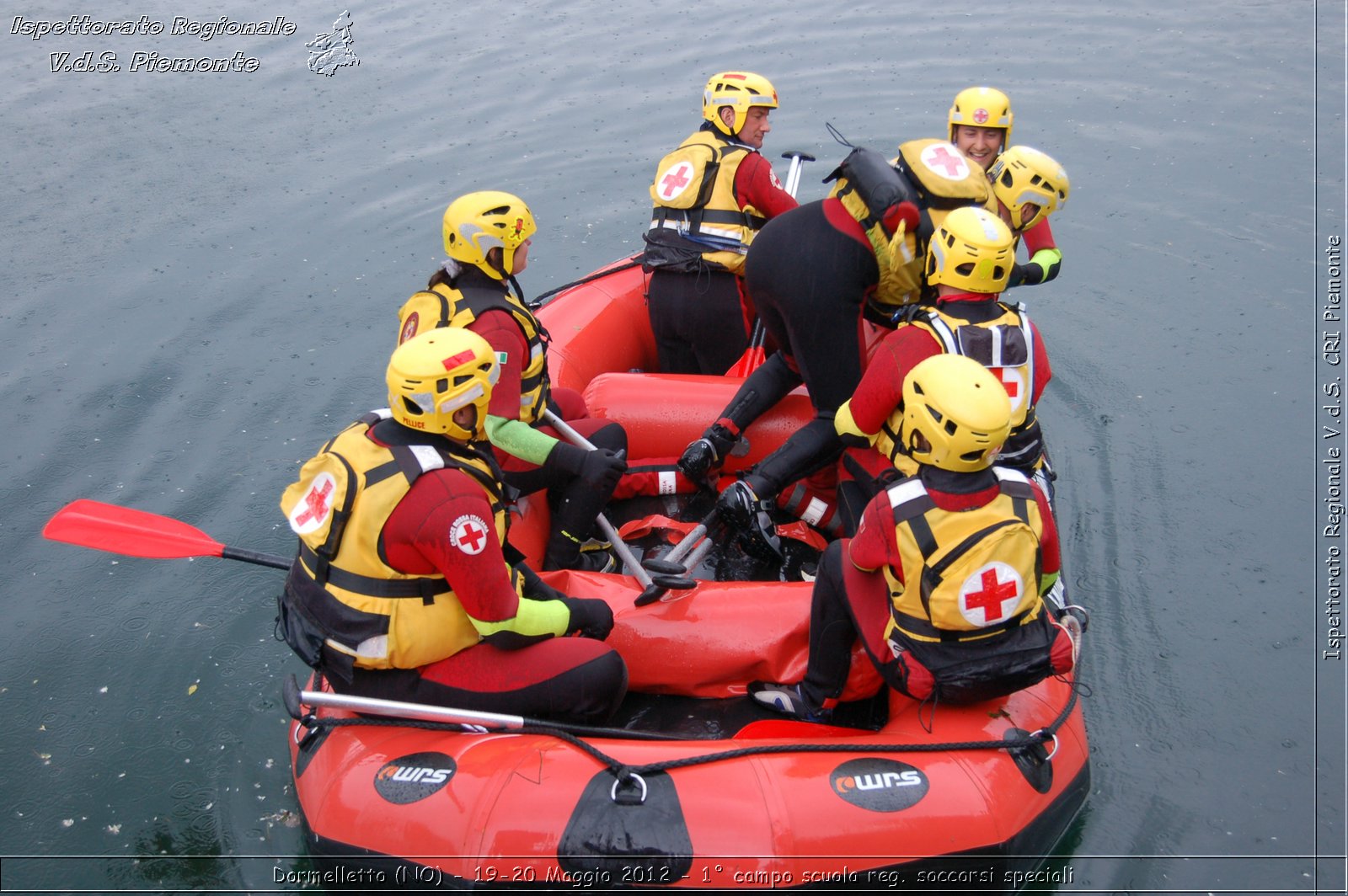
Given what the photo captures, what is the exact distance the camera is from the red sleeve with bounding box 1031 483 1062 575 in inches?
124

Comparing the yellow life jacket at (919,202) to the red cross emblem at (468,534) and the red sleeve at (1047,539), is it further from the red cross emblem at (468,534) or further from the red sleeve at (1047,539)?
the red cross emblem at (468,534)

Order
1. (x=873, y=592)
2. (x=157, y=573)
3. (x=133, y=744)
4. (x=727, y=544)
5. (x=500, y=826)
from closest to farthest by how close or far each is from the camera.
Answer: (x=500, y=826), (x=873, y=592), (x=133, y=744), (x=727, y=544), (x=157, y=573)

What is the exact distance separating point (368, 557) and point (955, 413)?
1670 millimetres

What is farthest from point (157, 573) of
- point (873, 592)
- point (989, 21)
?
point (989, 21)

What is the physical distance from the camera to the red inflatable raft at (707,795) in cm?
287

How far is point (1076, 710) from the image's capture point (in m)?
3.50

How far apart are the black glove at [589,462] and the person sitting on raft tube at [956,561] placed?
1066mm

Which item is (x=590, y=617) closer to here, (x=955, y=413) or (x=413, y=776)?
(x=413, y=776)

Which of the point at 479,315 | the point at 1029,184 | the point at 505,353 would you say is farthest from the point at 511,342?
the point at 1029,184

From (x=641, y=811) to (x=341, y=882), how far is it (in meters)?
0.90

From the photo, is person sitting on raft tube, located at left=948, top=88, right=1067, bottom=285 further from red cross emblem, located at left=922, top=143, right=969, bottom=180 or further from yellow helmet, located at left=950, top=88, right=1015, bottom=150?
red cross emblem, located at left=922, top=143, right=969, bottom=180

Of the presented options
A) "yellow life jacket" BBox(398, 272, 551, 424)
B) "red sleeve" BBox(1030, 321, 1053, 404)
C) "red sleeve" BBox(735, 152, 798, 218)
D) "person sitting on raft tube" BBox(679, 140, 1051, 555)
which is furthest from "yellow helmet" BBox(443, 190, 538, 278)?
"red sleeve" BBox(1030, 321, 1053, 404)

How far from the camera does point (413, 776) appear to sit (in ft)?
9.91

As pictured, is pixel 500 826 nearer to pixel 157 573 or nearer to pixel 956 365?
pixel 956 365
